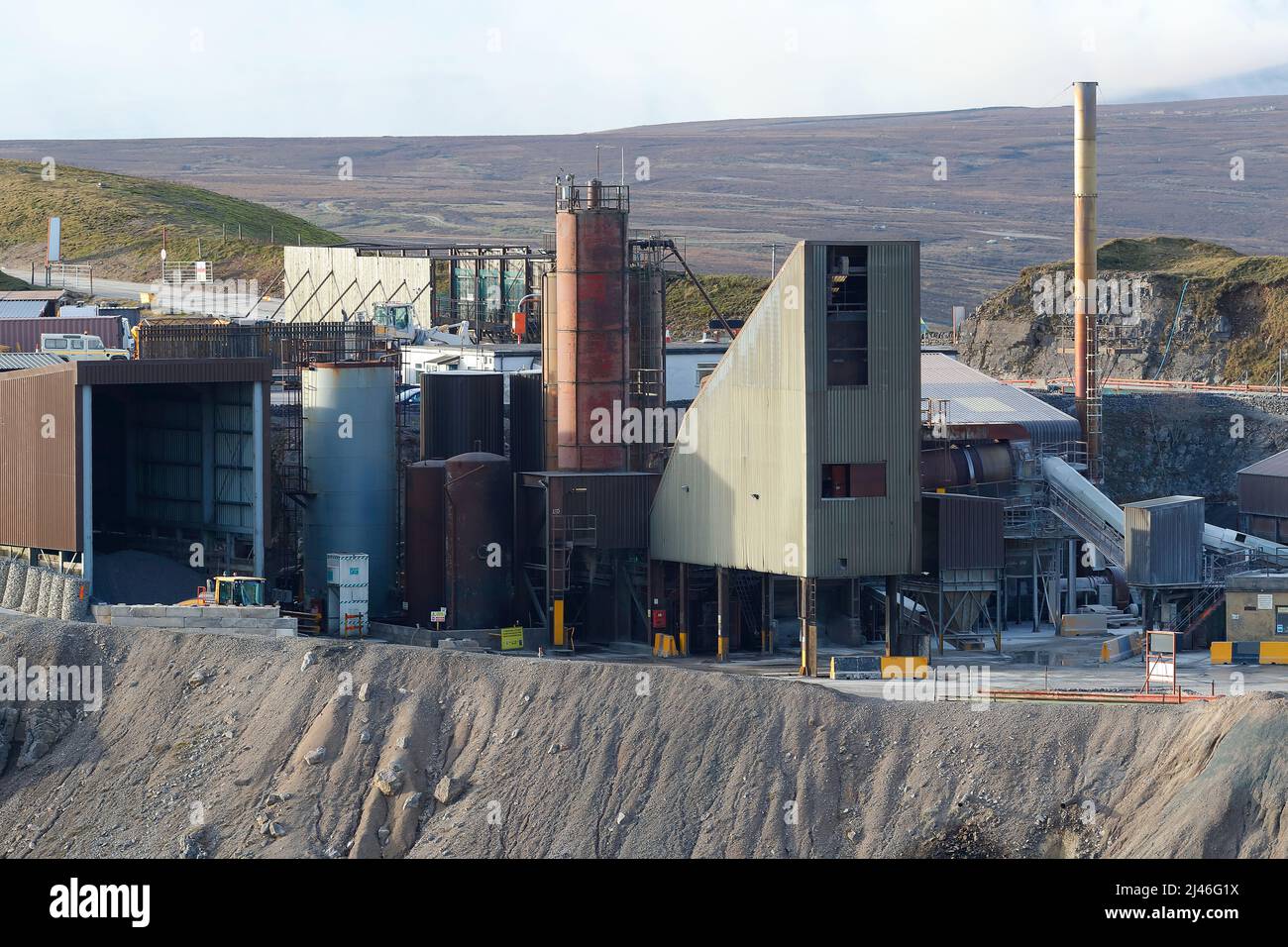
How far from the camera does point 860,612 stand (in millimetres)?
59125

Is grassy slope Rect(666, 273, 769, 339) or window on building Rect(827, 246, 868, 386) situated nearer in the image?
window on building Rect(827, 246, 868, 386)

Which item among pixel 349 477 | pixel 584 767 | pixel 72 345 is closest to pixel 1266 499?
pixel 349 477

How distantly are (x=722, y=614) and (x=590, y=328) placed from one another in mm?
9209

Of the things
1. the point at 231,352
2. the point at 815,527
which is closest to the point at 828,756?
the point at 815,527

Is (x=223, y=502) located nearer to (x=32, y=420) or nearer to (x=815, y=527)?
(x=32, y=420)

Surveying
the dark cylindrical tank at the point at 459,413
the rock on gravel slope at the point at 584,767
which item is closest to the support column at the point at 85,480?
the rock on gravel slope at the point at 584,767

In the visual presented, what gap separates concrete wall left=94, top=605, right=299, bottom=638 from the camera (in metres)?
55.3

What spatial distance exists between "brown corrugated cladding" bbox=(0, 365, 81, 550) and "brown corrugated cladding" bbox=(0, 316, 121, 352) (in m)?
21.0

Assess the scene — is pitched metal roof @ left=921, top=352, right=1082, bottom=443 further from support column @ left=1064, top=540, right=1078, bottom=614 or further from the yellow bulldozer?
the yellow bulldozer

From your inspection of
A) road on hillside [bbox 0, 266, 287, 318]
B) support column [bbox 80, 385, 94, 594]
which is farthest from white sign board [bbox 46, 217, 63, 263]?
support column [bbox 80, 385, 94, 594]

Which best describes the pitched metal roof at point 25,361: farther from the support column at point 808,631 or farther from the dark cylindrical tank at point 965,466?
the dark cylindrical tank at point 965,466

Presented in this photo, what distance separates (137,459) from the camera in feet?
217

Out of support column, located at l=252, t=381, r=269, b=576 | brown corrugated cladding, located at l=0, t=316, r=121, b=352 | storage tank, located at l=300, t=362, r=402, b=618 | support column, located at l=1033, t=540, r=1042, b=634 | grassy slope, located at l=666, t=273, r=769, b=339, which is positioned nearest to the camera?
support column, located at l=252, t=381, r=269, b=576
